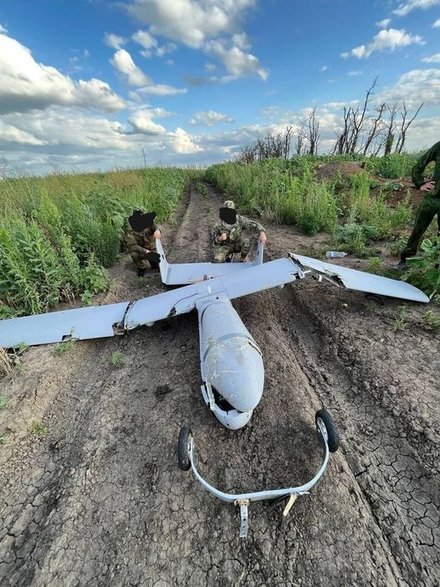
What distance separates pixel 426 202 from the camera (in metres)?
5.09

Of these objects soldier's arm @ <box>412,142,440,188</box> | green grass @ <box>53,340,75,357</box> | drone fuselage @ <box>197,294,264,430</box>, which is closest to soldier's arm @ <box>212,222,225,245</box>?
green grass @ <box>53,340,75,357</box>

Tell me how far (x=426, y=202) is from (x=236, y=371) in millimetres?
4706

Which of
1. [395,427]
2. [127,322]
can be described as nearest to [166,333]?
[127,322]

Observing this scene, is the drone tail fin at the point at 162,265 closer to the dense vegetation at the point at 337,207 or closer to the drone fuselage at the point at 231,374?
the drone fuselage at the point at 231,374

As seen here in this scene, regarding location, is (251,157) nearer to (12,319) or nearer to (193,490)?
(12,319)

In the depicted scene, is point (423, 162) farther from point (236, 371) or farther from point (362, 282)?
point (236, 371)

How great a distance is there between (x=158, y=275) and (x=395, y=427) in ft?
17.7

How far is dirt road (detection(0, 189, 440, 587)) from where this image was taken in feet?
6.86

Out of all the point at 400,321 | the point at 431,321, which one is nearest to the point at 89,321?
the point at 400,321

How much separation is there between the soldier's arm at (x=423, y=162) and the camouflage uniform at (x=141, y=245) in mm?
5353

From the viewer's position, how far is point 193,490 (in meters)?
2.55

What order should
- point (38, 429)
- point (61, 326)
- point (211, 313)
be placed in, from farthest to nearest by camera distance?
point (61, 326)
point (211, 313)
point (38, 429)

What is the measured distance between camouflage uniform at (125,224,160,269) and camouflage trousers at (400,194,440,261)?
17.1ft

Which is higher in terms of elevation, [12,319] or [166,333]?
[12,319]
